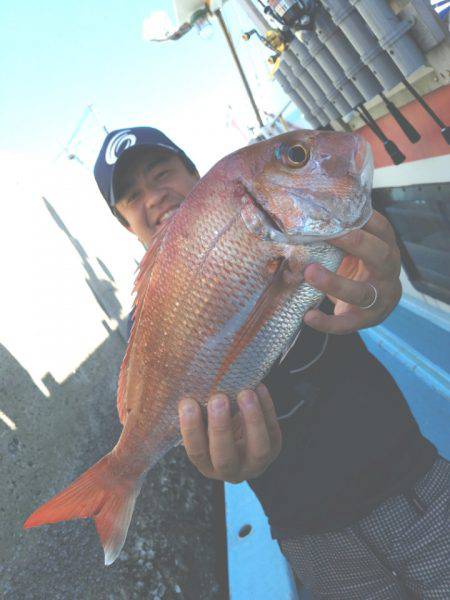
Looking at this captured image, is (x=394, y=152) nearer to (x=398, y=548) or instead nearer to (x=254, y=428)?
(x=254, y=428)

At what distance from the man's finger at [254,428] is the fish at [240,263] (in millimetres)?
51

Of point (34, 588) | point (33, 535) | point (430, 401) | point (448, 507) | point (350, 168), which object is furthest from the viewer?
point (430, 401)

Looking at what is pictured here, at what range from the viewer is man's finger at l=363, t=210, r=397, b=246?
133cm

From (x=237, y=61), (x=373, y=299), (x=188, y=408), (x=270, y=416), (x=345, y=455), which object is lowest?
(x=345, y=455)

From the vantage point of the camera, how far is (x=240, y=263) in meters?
1.28

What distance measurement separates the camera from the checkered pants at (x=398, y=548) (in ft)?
4.79

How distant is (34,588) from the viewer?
2.48m

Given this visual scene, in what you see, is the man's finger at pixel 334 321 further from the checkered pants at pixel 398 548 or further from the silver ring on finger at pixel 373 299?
the checkered pants at pixel 398 548

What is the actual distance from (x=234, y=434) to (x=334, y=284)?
0.71 metres

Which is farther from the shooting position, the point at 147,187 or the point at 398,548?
the point at 147,187

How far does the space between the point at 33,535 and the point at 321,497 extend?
2.29 meters

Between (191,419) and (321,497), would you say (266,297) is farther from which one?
(321,497)

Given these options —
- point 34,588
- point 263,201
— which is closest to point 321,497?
point 263,201

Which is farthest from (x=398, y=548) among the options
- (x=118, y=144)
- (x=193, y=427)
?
(x=118, y=144)
